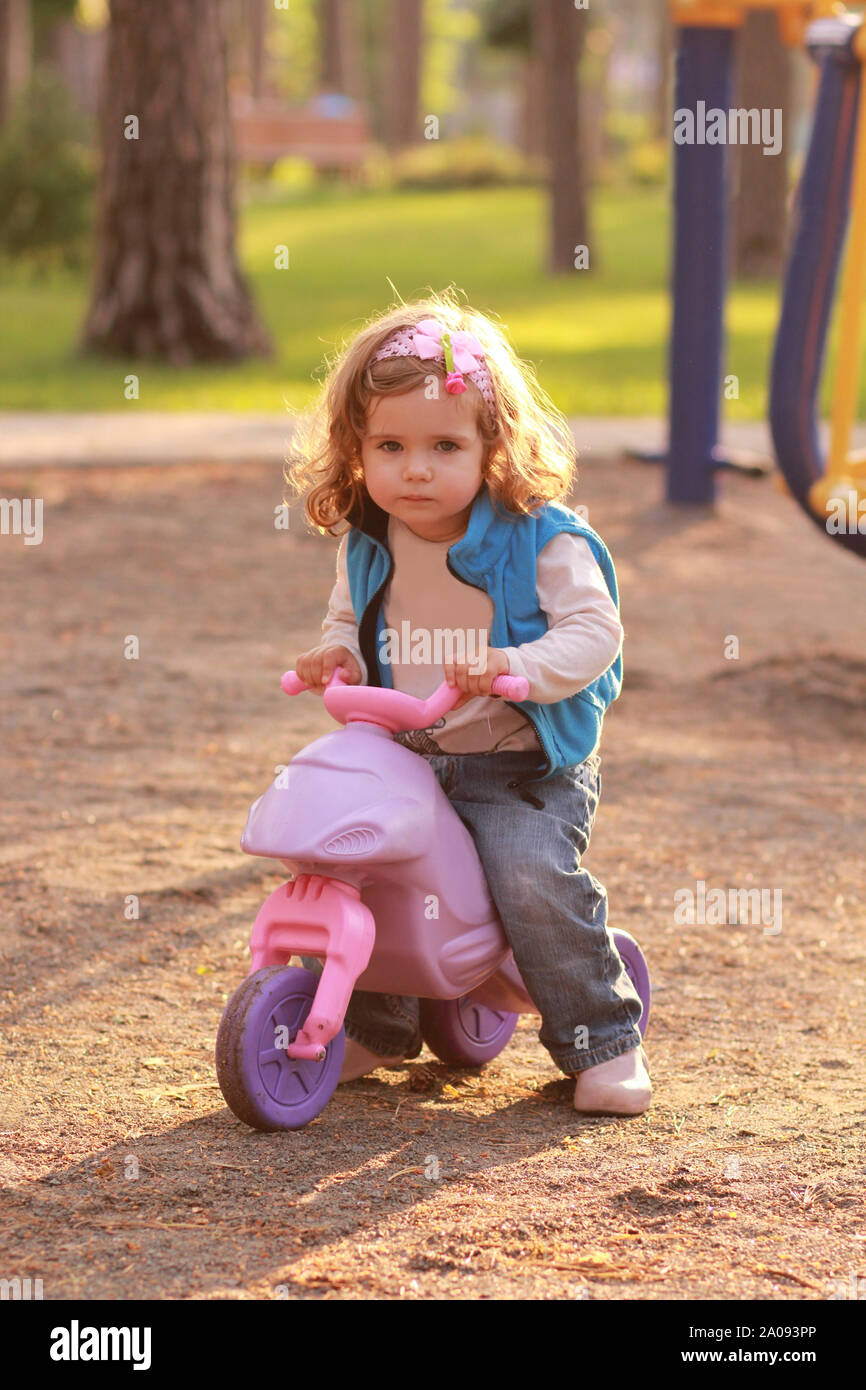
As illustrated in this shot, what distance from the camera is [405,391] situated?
9.18 feet

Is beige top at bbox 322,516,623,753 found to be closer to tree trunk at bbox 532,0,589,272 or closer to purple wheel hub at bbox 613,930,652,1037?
purple wheel hub at bbox 613,930,652,1037

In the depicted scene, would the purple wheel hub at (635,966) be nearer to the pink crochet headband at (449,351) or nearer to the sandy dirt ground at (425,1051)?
the sandy dirt ground at (425,1051)

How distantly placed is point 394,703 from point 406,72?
35194mm

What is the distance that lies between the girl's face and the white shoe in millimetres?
917

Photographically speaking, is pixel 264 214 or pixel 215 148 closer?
pixel 215 148

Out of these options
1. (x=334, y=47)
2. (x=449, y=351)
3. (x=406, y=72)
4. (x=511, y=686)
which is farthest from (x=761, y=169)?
(x=334, y=47)

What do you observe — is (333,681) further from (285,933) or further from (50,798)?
(50,798)

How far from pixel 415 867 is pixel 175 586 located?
429 cm

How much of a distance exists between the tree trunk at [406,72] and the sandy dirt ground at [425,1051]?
30554 mm

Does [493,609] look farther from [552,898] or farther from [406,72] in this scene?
[406,72]

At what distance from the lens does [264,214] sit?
1025 inches

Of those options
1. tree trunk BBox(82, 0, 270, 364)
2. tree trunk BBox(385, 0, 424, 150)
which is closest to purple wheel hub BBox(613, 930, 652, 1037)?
tree trunk BBox(82, 0, 270, 364)

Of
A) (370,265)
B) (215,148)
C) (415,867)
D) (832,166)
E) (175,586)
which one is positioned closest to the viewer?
(415,867)
